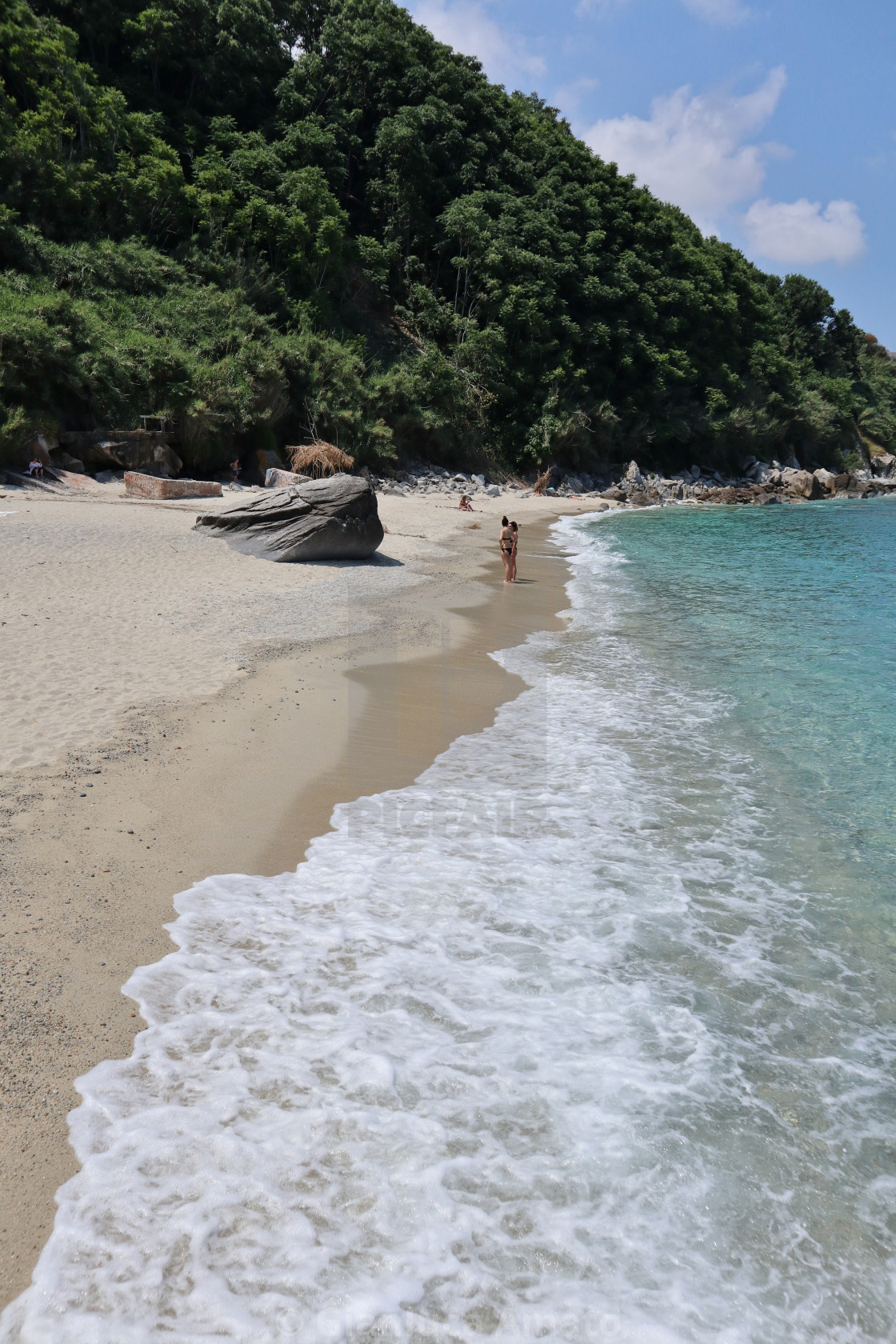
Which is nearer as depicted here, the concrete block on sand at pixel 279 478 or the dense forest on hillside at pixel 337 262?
the concrete block on sand at pixel 279 478

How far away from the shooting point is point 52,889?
4.32 m

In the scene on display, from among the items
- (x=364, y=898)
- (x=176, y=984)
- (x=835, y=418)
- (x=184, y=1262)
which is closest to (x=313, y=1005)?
(x=176, y=984)

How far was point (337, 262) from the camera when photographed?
3547 centimetres

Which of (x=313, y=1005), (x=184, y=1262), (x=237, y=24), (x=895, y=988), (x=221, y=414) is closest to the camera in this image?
(x=184, y=1262)

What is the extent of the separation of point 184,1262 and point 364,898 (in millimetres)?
2270

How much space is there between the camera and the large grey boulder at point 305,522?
602 inches

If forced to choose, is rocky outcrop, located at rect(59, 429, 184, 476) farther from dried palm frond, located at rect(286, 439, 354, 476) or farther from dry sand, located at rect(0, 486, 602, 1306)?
dry sand, located at rect(0, 486, 602, 1306)

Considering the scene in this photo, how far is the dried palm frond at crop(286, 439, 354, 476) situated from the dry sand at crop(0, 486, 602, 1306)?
11.5 metres

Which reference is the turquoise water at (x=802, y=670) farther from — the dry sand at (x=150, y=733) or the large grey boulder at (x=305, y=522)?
the large grey boulder at (x=305, y=522)

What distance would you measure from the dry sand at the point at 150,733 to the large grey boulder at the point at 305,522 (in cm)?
83

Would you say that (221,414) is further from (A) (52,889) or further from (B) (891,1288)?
(B) (891,1288)

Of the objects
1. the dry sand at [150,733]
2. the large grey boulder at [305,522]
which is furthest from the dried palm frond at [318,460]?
the dry sand at [150,733]

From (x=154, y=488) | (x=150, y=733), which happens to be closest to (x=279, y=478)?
(x=154, y=488)

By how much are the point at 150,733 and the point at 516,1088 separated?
4.27 meters
